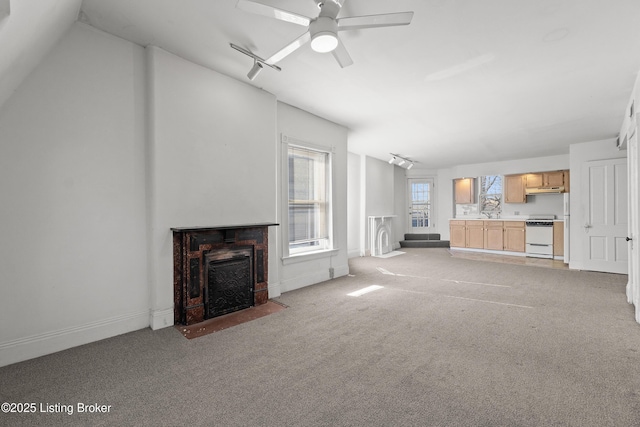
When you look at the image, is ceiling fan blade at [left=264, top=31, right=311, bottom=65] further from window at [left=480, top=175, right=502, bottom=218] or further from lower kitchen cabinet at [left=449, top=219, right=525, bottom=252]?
window at [left=480, top=175, right=502, bottom=218]

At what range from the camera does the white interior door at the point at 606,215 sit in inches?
217

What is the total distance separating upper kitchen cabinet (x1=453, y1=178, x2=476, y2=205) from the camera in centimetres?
923

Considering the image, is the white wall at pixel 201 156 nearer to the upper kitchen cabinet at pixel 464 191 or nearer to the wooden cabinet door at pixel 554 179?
the upper kitchen cabinet at pixel 464 191

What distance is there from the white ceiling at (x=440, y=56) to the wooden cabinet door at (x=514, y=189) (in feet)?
10.7

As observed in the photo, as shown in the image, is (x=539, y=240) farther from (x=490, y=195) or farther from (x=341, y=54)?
(x=341, y=54)

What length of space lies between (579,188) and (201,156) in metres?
7.47

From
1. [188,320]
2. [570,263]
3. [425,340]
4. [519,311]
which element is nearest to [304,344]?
[425,340]

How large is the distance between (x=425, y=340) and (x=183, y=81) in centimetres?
368

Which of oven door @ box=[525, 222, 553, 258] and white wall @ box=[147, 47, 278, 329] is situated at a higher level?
white wall @ box=[147, 47, 278, 329]

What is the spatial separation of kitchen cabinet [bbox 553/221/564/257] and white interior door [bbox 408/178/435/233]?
11.5 feet

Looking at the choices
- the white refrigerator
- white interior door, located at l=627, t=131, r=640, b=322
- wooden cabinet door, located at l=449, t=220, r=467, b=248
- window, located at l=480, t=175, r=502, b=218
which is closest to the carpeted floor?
white interior door, located at l=627, t=131, r=640, b=322

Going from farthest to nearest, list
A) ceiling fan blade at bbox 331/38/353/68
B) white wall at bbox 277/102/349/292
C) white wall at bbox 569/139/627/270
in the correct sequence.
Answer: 1. white wall at bbox 569/139/627/270
2. white wall at bbox 277/102/349/292
3. ceiling fan blade at bbox 331/38/353/68

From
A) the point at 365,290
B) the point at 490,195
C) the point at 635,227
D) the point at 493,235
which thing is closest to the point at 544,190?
the point at 490,195

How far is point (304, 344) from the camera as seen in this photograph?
2.58 metres
